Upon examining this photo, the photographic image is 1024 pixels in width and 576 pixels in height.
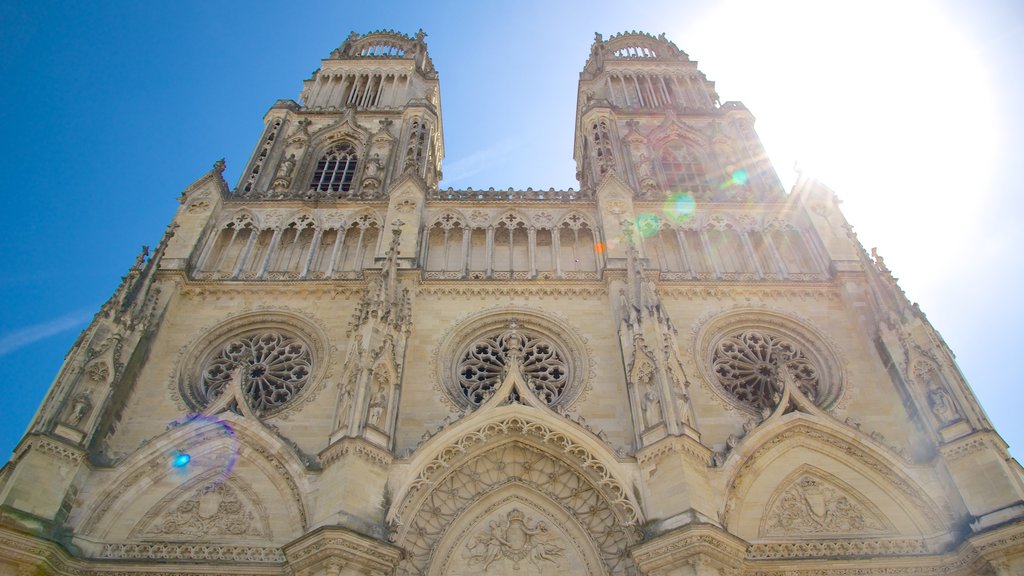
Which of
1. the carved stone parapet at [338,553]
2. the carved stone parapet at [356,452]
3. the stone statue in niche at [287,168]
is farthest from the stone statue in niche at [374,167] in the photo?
the carved stone parapet at [338,553]

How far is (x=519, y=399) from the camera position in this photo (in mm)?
14883

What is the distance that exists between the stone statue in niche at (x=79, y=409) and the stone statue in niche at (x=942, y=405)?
18477mm

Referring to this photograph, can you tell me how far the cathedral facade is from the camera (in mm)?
12820

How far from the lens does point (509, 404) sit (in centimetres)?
1456

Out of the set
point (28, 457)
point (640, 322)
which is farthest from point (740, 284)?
point (28, 457)

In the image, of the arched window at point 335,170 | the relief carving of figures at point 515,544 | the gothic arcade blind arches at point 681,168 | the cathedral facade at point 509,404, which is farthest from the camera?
the arched window at point 335,170

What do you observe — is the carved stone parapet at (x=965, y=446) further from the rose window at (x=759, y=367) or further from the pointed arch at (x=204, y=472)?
the pointed arch at (x=204, y=472)

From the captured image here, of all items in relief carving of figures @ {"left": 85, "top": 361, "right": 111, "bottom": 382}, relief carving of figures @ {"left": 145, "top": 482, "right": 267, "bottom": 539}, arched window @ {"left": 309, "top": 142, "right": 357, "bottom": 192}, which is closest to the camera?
relief carving of figures @ {"left": 145, "top": 482, "right": 267, "bottom": 539}

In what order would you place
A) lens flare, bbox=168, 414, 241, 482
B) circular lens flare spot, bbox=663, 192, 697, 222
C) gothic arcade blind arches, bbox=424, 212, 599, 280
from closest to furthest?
lens flare, bbox=168, 414, 241, 482 < gothic arcade blind arches, bbox=424, 212, 599, 280 < circular lens flare spot, bbox=663, 192, 697, 222

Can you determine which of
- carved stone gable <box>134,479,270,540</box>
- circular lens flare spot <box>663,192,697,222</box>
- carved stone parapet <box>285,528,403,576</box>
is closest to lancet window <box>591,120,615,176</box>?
circular lens flare spot <box>663,192,697,222</box>

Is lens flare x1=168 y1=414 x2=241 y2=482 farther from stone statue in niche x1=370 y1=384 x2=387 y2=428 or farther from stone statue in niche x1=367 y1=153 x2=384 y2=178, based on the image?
stone statue in niche x1=367 y1=153 x2=384 y2=178

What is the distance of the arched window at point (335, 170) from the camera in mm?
24141

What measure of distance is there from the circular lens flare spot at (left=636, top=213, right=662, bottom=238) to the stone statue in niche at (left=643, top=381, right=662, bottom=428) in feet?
24.4

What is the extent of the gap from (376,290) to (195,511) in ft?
20.6
